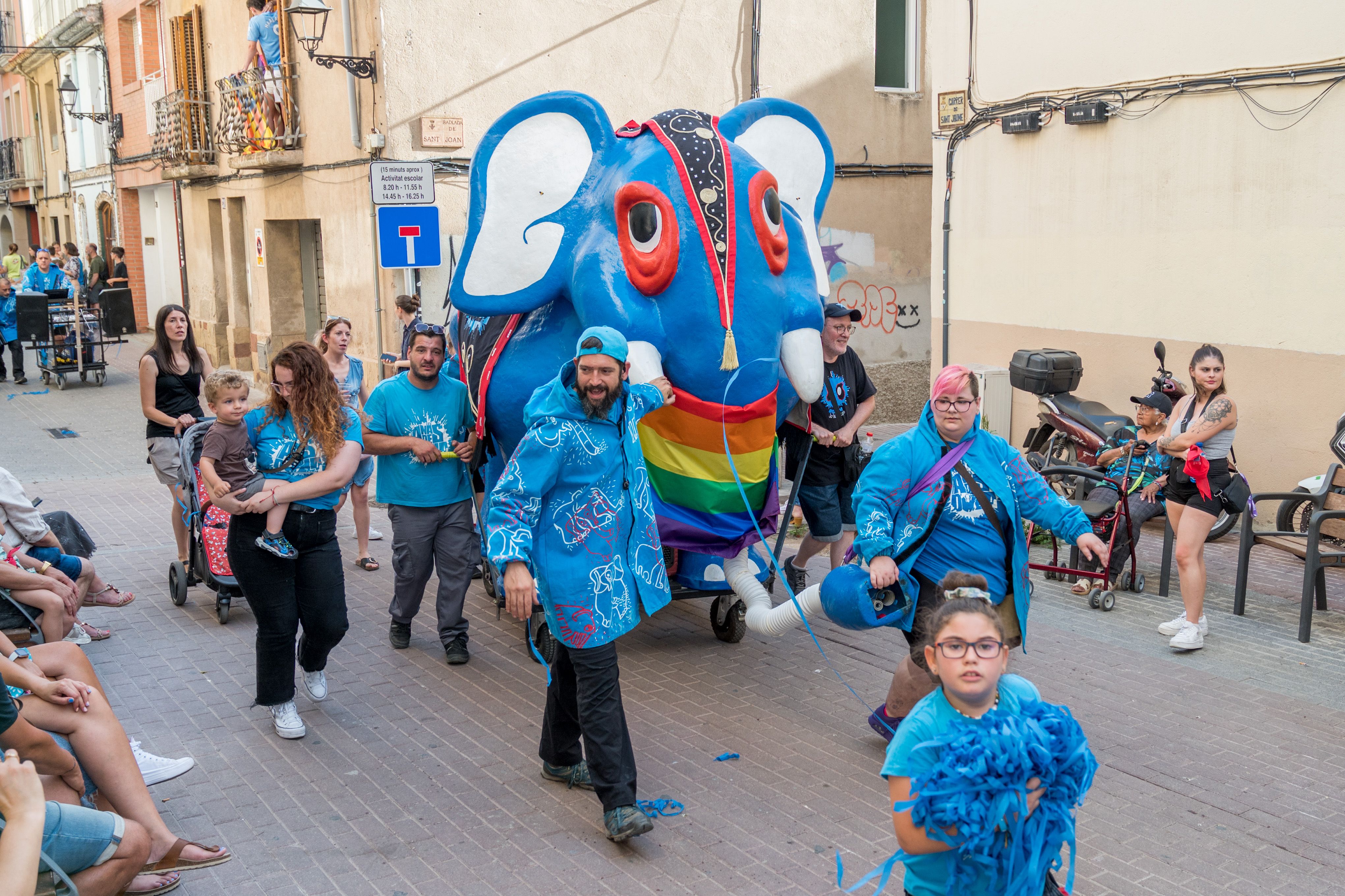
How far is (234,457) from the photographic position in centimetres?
575

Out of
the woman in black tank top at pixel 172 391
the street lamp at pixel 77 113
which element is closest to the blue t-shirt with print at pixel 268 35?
the woman in black tank top at pixel 172 391

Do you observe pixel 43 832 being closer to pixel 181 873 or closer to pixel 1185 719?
pixel 181 873

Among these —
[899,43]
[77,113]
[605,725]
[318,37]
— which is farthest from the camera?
[77,113]

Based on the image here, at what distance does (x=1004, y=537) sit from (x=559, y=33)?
1112 centimetres

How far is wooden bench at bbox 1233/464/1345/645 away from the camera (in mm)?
6859

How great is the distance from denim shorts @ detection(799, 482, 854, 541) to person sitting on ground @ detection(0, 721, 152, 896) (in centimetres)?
410

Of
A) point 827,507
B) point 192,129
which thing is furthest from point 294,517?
point 192,129

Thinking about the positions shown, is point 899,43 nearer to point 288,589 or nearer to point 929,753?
point 288,589

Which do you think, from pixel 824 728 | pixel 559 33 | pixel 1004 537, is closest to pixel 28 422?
Result: pixel 559 33

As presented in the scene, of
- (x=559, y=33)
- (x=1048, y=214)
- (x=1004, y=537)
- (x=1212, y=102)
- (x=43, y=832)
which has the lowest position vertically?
(x=43, y=832)

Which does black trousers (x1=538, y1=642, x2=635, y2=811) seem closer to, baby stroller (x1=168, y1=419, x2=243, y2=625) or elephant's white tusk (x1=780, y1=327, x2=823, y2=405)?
elephant's white tusk (x1=780, y1=327, x2=823, y2=405)

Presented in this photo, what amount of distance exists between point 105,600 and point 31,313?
1244 centimetres

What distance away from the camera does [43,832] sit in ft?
10.8

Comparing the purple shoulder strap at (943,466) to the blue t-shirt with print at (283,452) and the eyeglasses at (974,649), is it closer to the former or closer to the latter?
the eyeglasses at (974,649)
